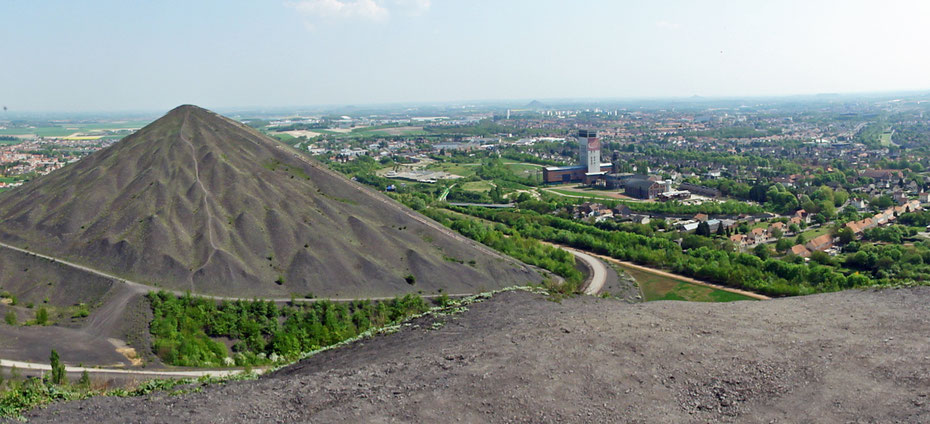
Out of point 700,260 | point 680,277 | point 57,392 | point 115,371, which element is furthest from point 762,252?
point 57,392

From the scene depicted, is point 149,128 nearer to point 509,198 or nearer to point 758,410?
point 509,198

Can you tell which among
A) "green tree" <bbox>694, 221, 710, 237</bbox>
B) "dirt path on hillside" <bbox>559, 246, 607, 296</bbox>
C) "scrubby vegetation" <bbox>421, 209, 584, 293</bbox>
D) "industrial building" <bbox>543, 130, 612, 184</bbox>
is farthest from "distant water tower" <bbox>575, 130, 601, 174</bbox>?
"dirt path on hillside" <bbox>559, 246, 607, 296</bbox>

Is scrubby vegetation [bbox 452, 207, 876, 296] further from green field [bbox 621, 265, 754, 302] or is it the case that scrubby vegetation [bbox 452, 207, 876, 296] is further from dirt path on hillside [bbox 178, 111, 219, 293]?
dirt path on hillside [bbox 178, 111, 219, 293]

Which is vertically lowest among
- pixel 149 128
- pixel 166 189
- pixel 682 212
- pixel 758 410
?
pixel 682 212

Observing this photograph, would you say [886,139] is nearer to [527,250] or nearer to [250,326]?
[527,250]

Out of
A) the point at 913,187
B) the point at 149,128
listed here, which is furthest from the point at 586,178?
the point at 149,128

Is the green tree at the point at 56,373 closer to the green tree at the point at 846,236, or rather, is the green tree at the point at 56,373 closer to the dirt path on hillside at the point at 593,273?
the dirt path on hillside at the point at 593,273
